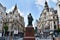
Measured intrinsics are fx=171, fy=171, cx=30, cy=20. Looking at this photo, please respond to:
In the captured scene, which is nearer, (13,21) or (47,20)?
(47,20)

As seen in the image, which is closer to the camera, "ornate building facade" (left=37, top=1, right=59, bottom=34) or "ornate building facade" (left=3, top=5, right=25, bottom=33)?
"ornate building facade" (left=37, top=1, right=59, bottom=34)

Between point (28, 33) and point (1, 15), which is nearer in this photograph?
point (28, 33)

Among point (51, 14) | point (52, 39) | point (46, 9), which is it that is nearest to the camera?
point (52, 39)

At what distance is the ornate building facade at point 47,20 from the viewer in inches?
2363

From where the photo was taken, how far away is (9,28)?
208 ft

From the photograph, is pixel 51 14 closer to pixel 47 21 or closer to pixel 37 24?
pixel 47 21

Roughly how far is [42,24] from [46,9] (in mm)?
6034

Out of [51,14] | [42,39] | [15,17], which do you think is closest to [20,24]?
[15,17]

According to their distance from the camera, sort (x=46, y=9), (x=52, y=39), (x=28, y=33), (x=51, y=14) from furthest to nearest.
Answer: (x=46, y=9)
(x=51, y=14)
(x=52, y=39)
(x=28, y=33)

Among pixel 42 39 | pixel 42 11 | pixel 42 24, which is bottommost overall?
pixel 42 39

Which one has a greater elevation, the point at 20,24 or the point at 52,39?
the point at 20,24

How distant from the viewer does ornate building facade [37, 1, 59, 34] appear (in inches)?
2363

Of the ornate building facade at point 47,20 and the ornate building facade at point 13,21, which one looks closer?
the ornate building facade at point 47,20

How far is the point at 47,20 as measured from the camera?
62750 millimetres
